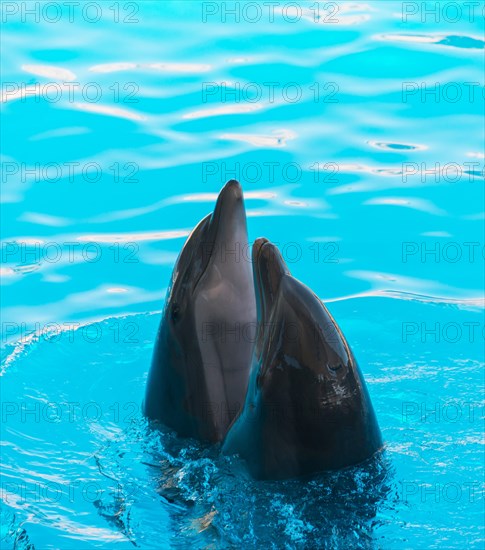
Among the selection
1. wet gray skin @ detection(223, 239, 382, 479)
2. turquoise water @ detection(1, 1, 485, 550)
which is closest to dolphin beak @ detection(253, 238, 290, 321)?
wet gray skin @ detection(223, 239, 382, 479)

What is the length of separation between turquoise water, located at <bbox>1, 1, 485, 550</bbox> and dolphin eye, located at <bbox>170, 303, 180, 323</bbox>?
66 cm

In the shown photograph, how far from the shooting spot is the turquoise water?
5.13m

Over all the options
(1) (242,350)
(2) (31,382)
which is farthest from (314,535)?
(2) (31,382)

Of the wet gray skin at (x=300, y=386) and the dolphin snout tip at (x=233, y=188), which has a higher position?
the dolphin snout tip at (x=233, y=188)

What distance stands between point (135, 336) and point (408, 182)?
375 cm

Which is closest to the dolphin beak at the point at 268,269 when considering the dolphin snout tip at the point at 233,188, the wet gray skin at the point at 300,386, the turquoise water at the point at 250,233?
the wet gray skin at the point at 300,386

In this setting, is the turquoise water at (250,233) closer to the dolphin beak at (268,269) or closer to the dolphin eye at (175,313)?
the dolphin eye at (175,313)

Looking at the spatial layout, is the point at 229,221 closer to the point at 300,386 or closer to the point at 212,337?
the point at 212,337

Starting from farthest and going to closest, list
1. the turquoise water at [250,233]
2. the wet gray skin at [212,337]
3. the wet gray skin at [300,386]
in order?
the wet gray skin at [212,337]
the turquoise water at [250,233]
the wet gray skin at [300,386]

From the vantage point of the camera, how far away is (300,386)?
14.6 ft

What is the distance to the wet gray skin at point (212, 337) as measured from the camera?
5324 mm

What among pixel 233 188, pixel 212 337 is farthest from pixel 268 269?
pixel 212 337

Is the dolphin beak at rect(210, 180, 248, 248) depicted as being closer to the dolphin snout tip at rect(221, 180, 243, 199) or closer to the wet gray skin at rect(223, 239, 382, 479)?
the dolphin snout tip at rect(221, 180, 243, 199)

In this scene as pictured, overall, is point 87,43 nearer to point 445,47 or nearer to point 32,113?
point 32,113
